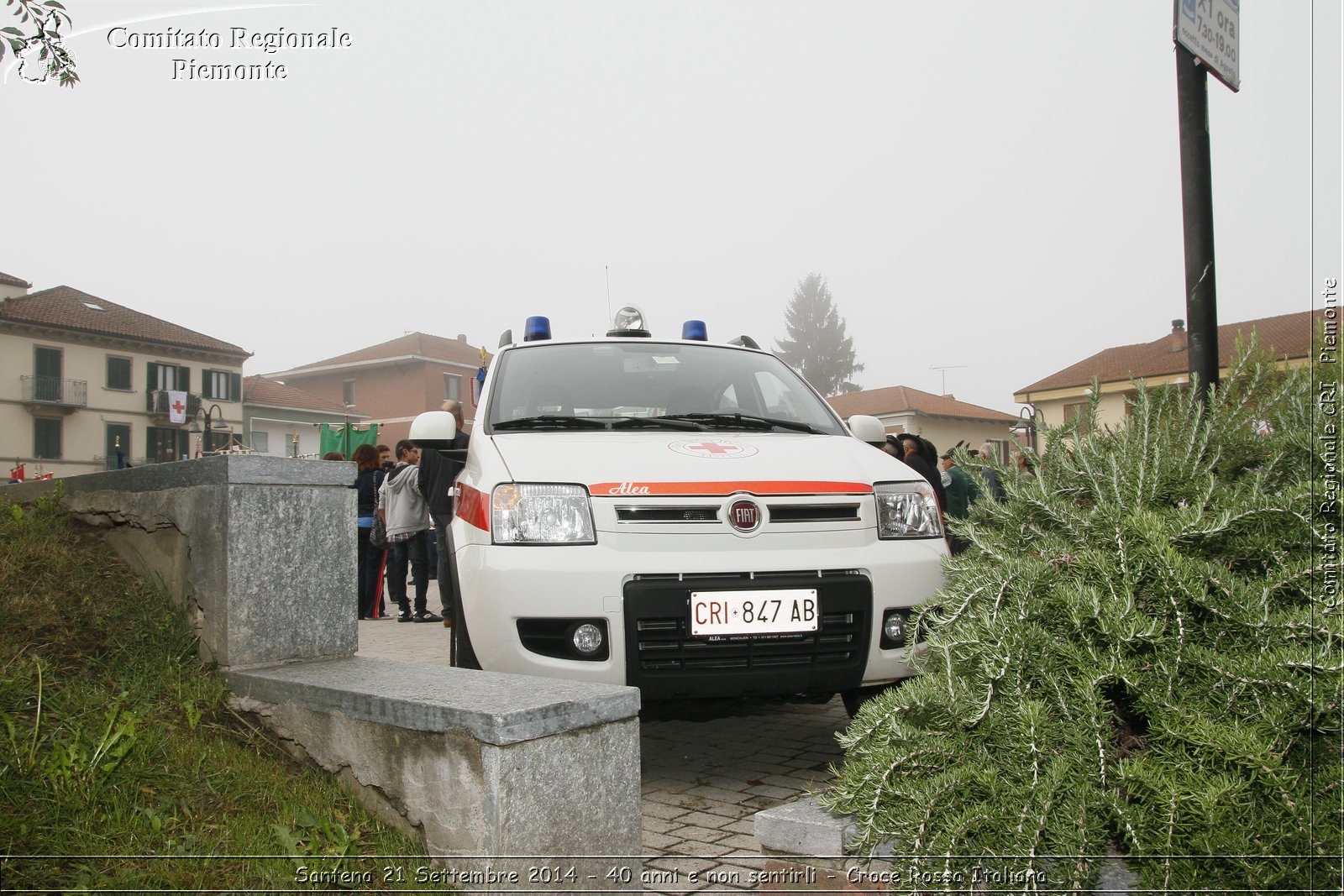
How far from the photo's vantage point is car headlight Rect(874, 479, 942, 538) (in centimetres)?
427

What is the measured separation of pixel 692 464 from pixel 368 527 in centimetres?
854

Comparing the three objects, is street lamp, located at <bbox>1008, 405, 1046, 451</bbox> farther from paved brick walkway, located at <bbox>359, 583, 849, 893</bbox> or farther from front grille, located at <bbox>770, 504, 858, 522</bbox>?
paved brick walkway, located at <bbox>359, 583, 849, 893</bbox>

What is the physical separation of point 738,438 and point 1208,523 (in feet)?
7.04

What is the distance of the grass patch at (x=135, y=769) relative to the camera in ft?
8.07

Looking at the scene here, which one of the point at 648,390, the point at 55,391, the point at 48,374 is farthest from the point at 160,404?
the point at 648,390

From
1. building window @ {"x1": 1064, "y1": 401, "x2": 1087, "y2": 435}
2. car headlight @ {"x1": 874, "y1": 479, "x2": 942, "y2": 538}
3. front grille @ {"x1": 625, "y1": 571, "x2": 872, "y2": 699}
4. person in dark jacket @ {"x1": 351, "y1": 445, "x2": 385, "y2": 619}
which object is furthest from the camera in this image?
person in dark jacket @ {"x1": 351, "y1": 445, "x2": 385, "y2": 619}

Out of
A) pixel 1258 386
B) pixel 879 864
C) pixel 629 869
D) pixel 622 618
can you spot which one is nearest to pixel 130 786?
pixel 629 869

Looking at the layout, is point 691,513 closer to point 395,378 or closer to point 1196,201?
point 1196,201

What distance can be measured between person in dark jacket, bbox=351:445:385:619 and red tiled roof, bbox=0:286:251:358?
50984mm

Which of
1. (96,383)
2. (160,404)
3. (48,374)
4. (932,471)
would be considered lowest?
(932,471)

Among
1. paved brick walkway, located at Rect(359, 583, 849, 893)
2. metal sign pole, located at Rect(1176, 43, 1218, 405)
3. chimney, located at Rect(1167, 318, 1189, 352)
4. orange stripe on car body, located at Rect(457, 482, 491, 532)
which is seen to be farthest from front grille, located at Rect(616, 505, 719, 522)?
chimney, located at Rect(1167, 318, 1189, 352)

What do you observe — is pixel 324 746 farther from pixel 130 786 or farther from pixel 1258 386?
pixel 1258 386

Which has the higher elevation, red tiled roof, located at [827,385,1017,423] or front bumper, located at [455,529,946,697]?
red tiled roof, located at [827,385,1017,423]

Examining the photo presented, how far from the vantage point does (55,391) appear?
179ft
